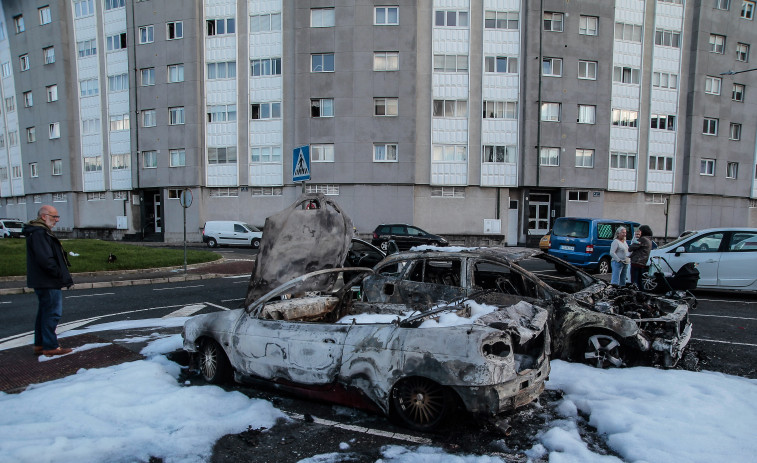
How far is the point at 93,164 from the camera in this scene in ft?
107

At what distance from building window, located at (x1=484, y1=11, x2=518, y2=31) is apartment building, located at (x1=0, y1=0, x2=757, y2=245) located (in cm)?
13

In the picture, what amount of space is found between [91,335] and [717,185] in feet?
125

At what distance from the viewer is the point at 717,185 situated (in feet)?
100

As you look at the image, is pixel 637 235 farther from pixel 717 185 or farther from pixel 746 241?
pixel 717 185

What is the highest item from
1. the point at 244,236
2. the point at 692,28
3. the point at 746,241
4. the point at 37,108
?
the point at 692,28

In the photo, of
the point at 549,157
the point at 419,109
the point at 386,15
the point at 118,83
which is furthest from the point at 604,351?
the point at 118,83

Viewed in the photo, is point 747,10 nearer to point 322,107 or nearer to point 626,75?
point 626,75

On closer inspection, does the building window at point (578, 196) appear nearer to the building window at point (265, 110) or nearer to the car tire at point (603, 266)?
the car tire at point (603, 266)

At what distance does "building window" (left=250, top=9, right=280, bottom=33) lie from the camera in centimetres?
2852

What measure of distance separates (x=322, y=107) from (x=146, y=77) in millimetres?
13673

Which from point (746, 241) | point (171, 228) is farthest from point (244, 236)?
point (746, 241)

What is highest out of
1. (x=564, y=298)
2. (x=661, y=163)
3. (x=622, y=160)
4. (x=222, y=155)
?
(x=222, y=155)

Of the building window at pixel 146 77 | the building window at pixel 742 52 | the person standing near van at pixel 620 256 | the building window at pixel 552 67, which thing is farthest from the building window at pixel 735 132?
the building window at pixel 146 77

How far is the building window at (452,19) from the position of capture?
2752 centimetres
